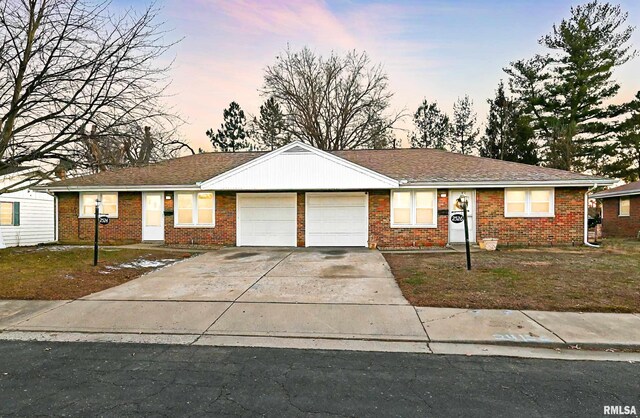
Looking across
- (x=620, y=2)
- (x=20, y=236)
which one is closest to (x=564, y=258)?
(x=20, y=236)

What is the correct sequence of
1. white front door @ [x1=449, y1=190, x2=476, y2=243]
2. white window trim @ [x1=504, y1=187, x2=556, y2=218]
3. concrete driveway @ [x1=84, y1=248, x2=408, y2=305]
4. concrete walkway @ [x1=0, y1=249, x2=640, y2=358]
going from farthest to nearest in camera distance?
white front door @ [x1=449, y1=190, x2=476, y2=243], white window trim @ [x1=504, y1=187, x2=556, y2=218], concrete driveway @ [x1=84, y1=248, x2=408, y2=305], concrete walkway @ [x1=0, y1=249, x2=640, y2=358]

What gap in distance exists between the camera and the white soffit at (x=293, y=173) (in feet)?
43.4

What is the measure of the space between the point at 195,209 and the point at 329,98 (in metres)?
20.2

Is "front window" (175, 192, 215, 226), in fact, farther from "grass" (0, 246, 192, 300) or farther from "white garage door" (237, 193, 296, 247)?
"grass" (0, 246, 192, 300)

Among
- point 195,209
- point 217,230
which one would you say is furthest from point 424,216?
point 195,209

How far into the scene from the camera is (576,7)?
87.2 ft

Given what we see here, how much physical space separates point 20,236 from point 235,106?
23.3 metres

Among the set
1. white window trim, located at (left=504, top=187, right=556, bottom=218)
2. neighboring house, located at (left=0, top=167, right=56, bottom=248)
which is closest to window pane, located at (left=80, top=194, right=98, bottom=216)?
neighboring house, located at (left=0, top=167, right=56, bottom=248)

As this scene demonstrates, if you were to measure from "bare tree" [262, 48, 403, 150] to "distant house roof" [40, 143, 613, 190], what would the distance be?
12632 millimetres

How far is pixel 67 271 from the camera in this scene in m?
8.59

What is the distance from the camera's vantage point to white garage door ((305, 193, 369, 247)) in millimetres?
13945

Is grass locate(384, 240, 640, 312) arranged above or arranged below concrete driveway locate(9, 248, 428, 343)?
above

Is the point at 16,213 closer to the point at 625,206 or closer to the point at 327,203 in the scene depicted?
the point at 327,203

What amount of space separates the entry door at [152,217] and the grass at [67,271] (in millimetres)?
2663
